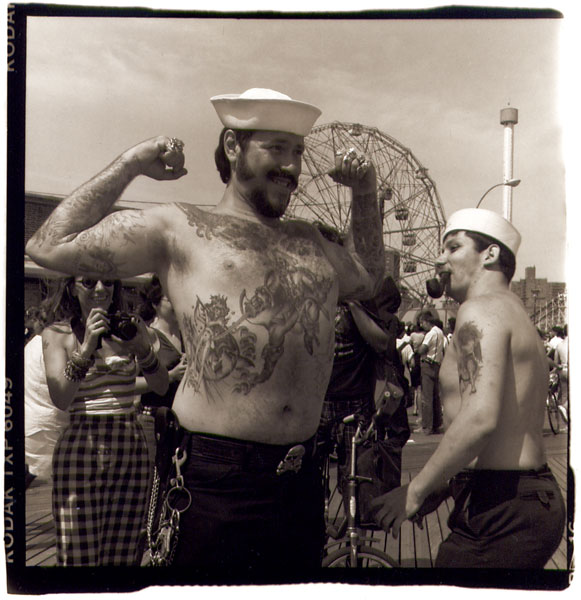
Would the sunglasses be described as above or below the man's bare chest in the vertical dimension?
below

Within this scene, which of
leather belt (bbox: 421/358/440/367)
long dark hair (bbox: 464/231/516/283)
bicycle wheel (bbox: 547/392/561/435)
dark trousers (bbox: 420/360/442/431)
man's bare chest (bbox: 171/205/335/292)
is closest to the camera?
man's bare chest (bbox: 171/205/335/292)

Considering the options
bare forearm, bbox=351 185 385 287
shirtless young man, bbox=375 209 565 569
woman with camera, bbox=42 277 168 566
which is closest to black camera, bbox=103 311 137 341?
woman with camera, bbox=42 277 168 566

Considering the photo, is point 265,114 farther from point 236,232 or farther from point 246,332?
point 246,332

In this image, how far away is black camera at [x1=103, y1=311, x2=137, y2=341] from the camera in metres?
2.97

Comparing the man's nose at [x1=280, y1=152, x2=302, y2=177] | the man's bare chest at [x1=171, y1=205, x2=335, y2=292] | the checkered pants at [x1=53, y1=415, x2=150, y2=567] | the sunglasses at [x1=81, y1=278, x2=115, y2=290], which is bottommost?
the checkered pants at [x1=53, y1=415, x2=150, y2=567]

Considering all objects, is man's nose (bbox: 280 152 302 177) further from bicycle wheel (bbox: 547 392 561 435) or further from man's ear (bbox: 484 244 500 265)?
bicycle wheel (bbox: 547 392 561 435)

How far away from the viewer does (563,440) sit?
11.1ft

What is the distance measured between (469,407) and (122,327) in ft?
4.91

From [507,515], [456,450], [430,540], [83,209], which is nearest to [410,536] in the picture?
[430,540]

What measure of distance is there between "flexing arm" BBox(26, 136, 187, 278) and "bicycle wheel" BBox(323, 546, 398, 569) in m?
1.58

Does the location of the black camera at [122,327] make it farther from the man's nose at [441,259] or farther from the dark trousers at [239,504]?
the man's nose at [441,259]

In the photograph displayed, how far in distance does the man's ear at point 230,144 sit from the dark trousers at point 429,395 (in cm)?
210

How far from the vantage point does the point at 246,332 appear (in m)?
2.71

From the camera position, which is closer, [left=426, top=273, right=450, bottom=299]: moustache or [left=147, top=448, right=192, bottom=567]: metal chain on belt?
[left=147, top=448, right=192, bottom=567]: metal chain on belt
